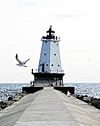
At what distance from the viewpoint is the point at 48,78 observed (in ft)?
181

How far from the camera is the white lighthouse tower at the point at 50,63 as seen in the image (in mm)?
55438

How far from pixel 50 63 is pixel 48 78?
3299 millimetres

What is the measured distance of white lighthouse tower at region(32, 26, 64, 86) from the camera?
55438 mm

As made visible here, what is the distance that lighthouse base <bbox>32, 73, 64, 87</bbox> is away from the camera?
180 feet

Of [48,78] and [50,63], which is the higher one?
[50,63]

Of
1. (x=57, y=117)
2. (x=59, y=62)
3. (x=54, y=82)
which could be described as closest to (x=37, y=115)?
(x=57, y=117)

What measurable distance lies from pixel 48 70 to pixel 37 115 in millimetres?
40062

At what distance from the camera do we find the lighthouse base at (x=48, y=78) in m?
54.8

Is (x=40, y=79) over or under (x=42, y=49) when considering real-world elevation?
under

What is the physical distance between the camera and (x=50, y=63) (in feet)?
190

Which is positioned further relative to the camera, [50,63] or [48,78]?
[50,63]

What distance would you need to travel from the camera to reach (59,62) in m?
58.7

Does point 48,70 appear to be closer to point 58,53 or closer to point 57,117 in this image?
point 58,53

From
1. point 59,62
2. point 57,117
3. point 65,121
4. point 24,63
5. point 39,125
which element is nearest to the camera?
point 39,125
